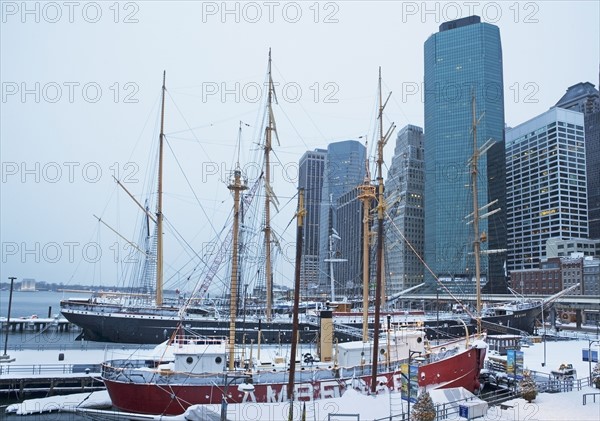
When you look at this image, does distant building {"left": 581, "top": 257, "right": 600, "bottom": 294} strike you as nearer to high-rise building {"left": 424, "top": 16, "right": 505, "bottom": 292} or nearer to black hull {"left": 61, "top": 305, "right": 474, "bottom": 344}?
high-rise building {"left": 424, "top": 16, "right": 505, "bottom": 292}

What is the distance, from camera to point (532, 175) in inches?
7082

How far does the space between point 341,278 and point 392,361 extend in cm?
15423

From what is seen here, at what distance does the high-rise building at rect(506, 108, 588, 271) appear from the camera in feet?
550

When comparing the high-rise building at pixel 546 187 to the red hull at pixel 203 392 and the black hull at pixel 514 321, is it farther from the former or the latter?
the red hull at pixel 203 392

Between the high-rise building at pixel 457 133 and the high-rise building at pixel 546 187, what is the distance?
1022cm

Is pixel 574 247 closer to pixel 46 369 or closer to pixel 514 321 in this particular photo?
pixel 514 321

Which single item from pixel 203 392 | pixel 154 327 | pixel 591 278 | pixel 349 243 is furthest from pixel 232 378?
pixel 349 243

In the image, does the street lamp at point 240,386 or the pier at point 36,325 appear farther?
the pier at point 36,325

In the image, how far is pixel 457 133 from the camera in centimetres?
16512

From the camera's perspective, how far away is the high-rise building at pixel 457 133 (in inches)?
6398

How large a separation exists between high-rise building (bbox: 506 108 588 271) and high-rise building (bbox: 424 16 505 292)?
10.2 m

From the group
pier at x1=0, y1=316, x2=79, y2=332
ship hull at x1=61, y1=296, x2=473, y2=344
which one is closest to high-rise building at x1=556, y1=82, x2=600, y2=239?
ship hull at x1=61, y1=296, x2=473, y2=344

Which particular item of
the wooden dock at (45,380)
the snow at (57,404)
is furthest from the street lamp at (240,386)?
the wooden dock at (45,380)

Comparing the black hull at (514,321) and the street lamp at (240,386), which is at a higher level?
the street lamp at (240,386)
